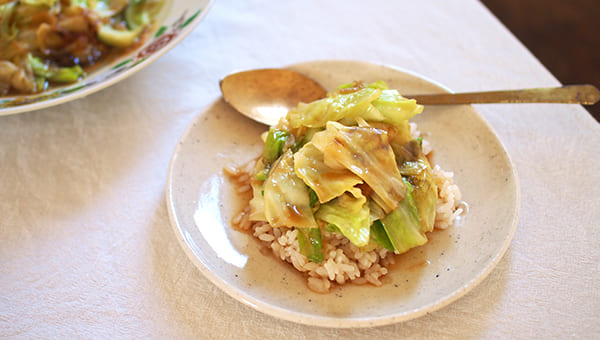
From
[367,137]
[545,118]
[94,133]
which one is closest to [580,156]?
[545,118]

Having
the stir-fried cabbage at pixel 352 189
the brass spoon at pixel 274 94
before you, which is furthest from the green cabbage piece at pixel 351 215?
the brass spoon at pixel 274 94

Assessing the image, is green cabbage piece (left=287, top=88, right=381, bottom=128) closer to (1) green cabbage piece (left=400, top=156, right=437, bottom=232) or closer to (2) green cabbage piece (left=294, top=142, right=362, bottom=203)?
(2) green cabbage piece (left=294, top=142, right=362, bottom=203)

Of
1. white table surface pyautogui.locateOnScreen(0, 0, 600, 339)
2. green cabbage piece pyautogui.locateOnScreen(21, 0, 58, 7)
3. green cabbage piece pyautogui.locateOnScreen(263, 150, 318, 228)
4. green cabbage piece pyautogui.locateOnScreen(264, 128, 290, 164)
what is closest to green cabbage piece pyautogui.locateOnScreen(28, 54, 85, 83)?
white table surface pyautogui.locateOnScreen(0, 0, 600, 339)

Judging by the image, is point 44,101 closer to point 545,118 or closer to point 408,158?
point 408,158

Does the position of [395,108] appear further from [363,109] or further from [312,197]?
[312,197]

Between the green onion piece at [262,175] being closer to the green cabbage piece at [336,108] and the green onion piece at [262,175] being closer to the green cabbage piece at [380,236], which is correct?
the green cabbage piece at [336,108]
